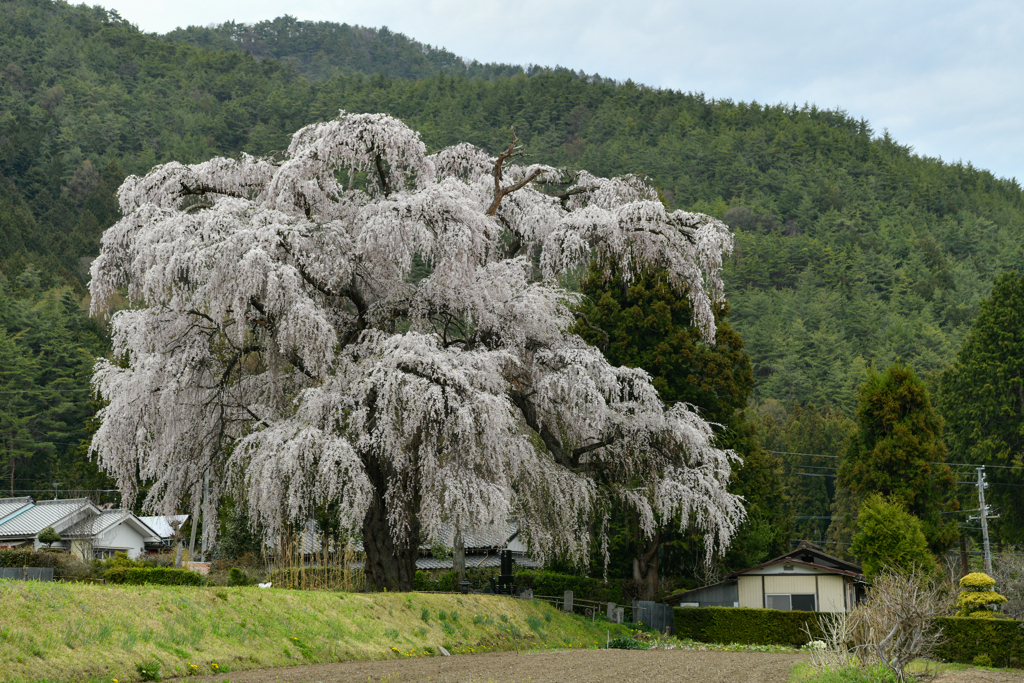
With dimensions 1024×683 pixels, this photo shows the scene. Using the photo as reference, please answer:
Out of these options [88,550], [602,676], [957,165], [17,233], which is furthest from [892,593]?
[957,165]

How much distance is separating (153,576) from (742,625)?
15.7 metres

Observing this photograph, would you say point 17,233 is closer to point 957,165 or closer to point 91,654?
point 91,654

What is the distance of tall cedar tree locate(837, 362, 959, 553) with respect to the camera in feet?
99.0

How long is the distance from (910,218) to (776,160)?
16.4 meters

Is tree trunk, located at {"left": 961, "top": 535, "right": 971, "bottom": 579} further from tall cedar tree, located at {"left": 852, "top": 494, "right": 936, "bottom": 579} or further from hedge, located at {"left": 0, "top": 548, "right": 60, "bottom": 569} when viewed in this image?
hedge, located at {"left": 0, "top": 548, "right": 60, "bottom": 569}

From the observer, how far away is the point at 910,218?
97.7m

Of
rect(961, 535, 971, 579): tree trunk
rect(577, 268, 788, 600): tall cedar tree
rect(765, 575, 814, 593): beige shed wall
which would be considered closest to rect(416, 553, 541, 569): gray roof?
rect(577, 268, 788, 600): tall cedar tree

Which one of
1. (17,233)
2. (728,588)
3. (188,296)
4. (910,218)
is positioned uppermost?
(910,218)

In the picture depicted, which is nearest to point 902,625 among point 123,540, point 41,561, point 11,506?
point 41,561

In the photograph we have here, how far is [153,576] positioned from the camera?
18422 millimetres

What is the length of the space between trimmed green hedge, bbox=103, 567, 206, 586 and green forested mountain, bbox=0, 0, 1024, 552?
53.0m

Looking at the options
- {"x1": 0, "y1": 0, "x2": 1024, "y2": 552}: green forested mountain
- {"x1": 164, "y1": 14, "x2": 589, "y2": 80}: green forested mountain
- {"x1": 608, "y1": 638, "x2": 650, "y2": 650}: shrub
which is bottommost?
{"x1": 608, "y1": 638, "x2": 650, "y2": 650}: shrub

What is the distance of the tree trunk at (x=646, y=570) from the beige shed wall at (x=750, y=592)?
278 cm

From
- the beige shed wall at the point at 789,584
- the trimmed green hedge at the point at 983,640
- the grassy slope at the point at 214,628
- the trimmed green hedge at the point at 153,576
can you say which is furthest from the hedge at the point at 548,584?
the trimmed green hedge at the point at 983,640
